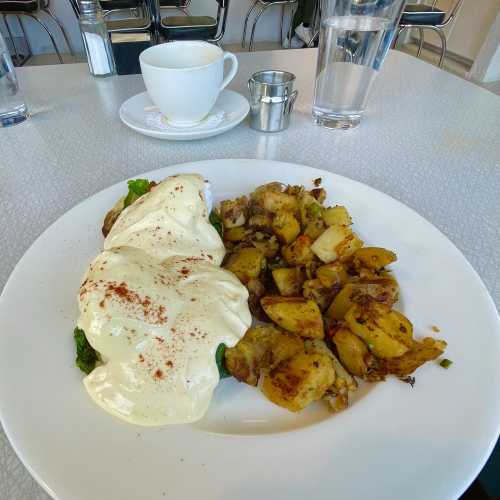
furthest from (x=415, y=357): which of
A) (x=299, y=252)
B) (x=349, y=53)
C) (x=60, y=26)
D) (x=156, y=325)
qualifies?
(x=60, y=26)

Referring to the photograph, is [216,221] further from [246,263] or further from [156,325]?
[156,325]

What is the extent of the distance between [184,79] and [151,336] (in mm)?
806

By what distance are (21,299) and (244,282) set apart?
1.25 ft

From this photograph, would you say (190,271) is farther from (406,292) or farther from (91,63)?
(91,63)

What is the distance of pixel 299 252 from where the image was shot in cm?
77

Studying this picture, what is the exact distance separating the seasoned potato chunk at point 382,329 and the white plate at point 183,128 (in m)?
0.78

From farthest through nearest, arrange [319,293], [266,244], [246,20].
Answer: [246,20] → [266,244] → [319,293]

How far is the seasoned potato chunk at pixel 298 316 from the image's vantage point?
66 cm

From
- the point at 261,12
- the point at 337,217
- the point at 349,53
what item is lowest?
the point at 261,12

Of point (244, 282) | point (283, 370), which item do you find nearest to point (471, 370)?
point (283, 370)

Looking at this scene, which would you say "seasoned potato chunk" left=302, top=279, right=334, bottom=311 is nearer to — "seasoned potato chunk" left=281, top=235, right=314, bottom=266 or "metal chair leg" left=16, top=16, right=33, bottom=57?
"seasoned potato chunk" left=281, top=235, right=314, bottom=266

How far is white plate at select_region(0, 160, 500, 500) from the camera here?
1.51ft

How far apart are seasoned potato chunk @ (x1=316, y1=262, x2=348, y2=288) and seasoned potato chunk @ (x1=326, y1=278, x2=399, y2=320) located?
0.02 m

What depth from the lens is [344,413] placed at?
554 mm
